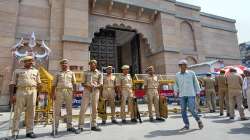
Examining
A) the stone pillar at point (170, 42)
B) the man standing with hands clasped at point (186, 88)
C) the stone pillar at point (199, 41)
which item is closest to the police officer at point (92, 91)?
the man standing with hands clasped at point (186, 88)

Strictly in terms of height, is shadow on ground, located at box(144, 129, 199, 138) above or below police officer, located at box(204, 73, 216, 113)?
below

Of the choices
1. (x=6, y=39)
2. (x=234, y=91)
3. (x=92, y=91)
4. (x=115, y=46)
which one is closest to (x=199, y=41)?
(x=115, y=46)

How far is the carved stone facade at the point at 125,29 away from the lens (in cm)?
1189

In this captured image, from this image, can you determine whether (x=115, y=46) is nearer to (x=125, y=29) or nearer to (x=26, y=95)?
(x=125, y=29)

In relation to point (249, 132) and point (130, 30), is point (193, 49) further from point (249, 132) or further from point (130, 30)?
point (249, 132)

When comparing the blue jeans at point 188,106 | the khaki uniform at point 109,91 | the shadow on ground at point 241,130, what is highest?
the khaki uniform at point 109,91

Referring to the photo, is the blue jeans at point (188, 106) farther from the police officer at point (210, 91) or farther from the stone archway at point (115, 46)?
the stone archway at point (115, 46)

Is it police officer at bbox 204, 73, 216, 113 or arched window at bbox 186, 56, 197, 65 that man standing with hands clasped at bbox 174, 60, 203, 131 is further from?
arched window at bbox 186, 56, 197, 65

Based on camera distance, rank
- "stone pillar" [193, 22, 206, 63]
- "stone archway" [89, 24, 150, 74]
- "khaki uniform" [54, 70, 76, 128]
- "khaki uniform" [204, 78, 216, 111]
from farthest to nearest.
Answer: "stone pillar" [193, 22, 206, 63], "stone archway" [89, 24, 150, 74], "khaki uniform" [204, 78, 216, 111], "khaki uniform" [54, 70, 76, 128]

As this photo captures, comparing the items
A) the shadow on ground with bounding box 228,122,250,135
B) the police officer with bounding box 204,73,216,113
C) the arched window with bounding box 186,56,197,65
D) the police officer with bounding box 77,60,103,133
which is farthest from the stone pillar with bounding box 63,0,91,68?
the shadow on ground with bounding box 228,122,250,135

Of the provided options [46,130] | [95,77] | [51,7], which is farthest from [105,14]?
[46,130]

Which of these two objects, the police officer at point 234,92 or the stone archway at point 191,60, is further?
the stone archway at point 191,60

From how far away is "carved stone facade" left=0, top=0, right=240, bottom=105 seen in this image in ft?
39.0

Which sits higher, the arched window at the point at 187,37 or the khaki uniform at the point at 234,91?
the arched window at the point at 187,37
